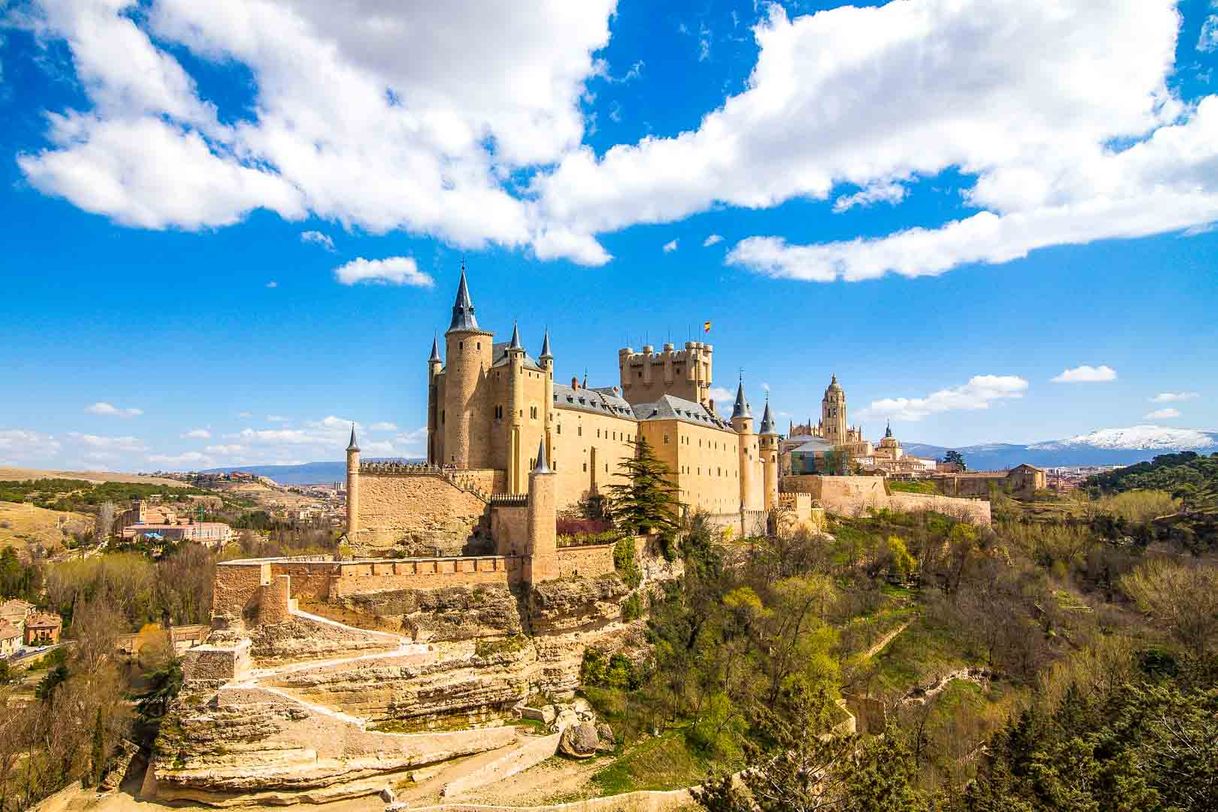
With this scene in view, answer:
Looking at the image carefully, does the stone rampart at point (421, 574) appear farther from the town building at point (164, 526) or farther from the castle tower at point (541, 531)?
the town building at point (164, 526)

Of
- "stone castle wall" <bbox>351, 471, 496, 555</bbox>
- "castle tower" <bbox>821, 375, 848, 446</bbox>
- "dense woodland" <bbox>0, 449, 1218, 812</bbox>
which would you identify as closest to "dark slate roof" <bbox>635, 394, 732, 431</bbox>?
"dense woodland" <bbox>0, 449, 1218, 812</bbox>

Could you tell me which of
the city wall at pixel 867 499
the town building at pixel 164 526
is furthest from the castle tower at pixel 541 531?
the town building at pixel 164 526

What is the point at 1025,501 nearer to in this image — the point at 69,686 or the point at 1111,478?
the point at 1111,478

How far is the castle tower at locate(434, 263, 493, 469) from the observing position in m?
42.3

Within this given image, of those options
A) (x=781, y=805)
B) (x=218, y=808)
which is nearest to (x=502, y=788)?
(x=218, y=808)

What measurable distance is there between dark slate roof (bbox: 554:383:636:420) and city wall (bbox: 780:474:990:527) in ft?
71.4

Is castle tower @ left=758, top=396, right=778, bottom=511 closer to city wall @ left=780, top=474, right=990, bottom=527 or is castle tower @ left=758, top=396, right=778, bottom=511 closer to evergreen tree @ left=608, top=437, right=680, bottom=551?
city wall @ left=780, top=474, right=990, bottom=527

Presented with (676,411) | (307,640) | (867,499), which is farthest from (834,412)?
(307,640)

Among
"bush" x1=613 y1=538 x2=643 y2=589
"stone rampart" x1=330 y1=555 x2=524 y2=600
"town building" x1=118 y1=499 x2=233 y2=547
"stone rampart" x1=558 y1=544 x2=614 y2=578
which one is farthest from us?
"town building" x1=118 y1=499 x2=233 y2=547

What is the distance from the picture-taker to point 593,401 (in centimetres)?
5003

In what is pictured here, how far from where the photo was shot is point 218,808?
26.5m

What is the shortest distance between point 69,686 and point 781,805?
3934cm

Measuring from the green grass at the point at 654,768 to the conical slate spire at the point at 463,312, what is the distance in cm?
2343

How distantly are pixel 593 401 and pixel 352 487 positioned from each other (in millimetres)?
17015
